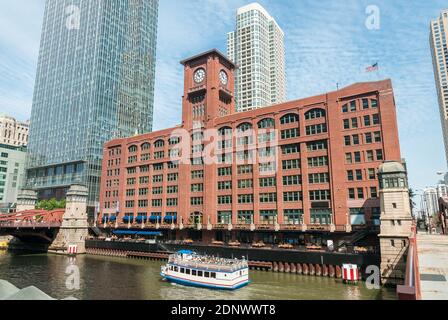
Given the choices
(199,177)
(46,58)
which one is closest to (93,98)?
(46,58)

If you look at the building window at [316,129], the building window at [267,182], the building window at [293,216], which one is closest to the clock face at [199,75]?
the building window at [267,182]

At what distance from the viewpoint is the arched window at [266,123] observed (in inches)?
2884

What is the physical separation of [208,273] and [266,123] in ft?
129

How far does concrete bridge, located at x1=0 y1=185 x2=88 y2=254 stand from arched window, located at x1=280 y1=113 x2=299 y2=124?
58.6 m

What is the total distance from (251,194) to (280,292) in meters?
33.5

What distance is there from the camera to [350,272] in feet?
151

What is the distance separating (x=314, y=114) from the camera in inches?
2680

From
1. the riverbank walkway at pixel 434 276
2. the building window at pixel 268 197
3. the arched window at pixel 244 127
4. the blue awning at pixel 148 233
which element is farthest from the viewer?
the blue awning at pixel 148 233

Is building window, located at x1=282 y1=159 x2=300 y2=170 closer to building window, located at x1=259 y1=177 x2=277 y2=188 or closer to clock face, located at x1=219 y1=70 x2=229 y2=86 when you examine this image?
building window, located at x1=259 y1=177 x2=277 y2=188

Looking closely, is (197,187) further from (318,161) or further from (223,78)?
(318,161)

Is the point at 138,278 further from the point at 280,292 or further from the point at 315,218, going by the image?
the point at 315,218

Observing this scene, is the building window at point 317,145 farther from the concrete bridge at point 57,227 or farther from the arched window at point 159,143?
the concrete bridge at point 57,227

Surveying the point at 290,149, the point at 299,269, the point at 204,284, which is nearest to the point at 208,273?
the point at 204,284

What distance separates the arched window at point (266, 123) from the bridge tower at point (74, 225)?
53281 millimetres
